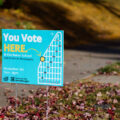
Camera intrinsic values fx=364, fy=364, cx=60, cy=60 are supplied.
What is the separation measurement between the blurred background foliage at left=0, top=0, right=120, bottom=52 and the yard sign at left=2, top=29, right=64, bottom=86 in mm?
11767

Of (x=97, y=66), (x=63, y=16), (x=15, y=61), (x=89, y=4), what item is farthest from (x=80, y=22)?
(x=15, y=61)

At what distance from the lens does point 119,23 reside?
28.7m

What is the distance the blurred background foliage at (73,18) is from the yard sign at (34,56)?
1177 cm

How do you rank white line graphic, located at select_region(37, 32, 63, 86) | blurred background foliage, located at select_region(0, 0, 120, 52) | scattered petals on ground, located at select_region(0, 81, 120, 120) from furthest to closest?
blurred background foliage, located at select_region(0, 0, 120, 52), scattered petals on ground, located at select_region(0, 81, 120, 120), white line graphic, located at select_region(37, 32, 63, 86)

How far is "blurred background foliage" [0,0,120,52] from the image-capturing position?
821 inches

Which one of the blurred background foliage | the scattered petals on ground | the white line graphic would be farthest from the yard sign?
the blurred background foliage

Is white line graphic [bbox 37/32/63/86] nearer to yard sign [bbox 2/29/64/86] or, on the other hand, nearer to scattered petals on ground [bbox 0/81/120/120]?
yard sign [bbox 2/29/64/86]

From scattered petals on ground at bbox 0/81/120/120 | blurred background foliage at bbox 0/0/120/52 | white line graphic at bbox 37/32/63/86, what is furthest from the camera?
blurred background foliage at bbox 0/0/120/52

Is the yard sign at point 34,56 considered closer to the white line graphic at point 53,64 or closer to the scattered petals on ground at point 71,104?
the white line graphic at point 53,64

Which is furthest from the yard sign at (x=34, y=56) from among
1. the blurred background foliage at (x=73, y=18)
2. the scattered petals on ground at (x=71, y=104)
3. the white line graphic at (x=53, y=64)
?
the blurred background foliage at (x=73, y=18)

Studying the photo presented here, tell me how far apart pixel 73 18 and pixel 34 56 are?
68.7ft

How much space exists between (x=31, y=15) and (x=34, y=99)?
17.3 metres

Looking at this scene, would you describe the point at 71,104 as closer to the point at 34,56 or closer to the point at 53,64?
the point at 53,64

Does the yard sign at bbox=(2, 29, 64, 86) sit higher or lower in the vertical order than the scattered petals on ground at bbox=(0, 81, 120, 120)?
higher
